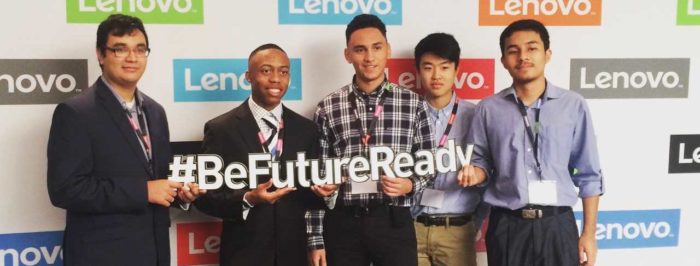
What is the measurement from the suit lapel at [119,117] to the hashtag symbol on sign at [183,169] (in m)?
0.11

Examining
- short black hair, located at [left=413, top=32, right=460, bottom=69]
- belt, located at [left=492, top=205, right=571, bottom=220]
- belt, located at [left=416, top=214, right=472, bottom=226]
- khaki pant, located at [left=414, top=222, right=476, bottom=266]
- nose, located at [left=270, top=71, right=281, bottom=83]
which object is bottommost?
khaki pant, located at [left=414, top=222, right=476, bottom=266]

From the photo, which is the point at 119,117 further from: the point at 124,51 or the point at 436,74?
the point at 436,74

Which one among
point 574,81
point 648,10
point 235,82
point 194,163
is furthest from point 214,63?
point 648,10

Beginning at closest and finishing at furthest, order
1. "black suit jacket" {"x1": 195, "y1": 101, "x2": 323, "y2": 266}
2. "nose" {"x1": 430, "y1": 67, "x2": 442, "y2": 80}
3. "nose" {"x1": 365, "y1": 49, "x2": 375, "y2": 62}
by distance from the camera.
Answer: "black suit jacket" {"x1": 195, "y1": 101, "x2": 323, "y2": 266}
"nose" {"x1": 365, "y1": 49, "x2": 375, "y2": 62}
"nose" {"x1": 430, "y1": 67, "x2": 442, "y2": 80}

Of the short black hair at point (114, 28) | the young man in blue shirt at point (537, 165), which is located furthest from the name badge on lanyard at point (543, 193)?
the short black hair at point (114, 28)

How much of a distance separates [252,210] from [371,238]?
381 mm

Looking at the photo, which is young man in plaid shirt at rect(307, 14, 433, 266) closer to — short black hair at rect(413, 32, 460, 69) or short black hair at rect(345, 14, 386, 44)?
short black hair at rect(345, 14, 386, 44)

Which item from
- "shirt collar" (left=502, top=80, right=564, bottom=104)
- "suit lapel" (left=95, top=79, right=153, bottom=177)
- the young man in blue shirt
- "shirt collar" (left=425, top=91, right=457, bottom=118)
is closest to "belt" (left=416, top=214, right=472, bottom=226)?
the young man in blue shirt

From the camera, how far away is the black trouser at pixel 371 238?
1796mm

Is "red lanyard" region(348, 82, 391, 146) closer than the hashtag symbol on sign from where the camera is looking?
No

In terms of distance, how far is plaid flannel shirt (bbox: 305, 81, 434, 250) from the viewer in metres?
1.84

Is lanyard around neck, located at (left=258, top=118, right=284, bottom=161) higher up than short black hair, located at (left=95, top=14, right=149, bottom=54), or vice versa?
short black hair, located at (left=95, top=14, right=149, bottom=54)

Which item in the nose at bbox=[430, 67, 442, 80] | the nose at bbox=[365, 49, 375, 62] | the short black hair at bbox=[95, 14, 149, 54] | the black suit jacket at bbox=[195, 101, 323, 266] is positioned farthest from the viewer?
the nose at bbox=[430, 67, 442, 80]

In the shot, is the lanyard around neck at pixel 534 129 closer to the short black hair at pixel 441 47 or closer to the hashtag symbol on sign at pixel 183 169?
the short black hair at pixel 441 47
